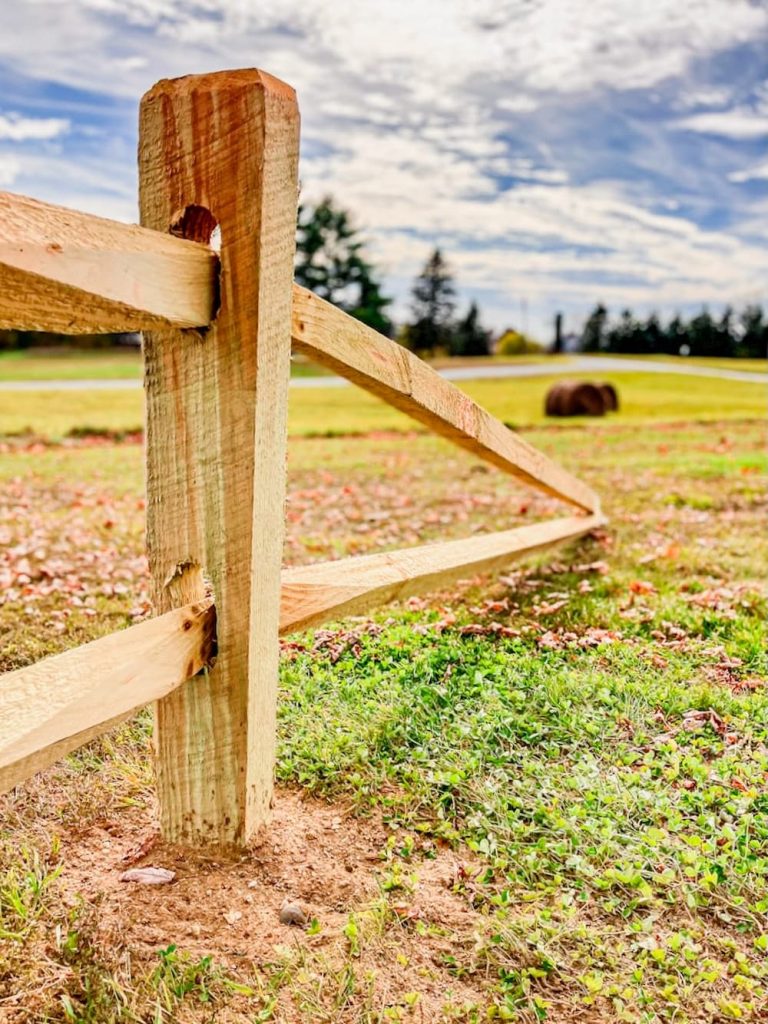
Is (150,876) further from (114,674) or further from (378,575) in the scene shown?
(378,575)

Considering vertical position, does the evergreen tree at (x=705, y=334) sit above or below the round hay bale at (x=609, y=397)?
above

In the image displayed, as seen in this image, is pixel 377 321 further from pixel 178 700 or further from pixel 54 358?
pixel 178 700

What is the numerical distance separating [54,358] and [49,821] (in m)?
49.0

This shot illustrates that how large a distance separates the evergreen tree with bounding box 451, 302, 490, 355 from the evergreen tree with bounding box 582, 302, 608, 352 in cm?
987

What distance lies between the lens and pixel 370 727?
324 cm

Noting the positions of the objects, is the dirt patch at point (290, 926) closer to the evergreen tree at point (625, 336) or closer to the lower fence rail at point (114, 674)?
the lower fence rail at point (114, 674)

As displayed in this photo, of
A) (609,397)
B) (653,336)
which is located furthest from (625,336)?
(609,397)

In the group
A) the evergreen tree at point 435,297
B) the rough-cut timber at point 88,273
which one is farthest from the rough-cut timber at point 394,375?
the evergreen tree at point 435,297

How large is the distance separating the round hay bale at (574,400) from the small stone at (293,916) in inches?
891

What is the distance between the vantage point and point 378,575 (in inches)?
130

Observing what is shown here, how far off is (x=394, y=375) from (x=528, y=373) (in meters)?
44.1

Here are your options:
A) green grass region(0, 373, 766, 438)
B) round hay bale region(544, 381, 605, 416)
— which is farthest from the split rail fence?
round hay bale region(544, 381, 605, 416)

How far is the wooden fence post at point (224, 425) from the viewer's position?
2025mm

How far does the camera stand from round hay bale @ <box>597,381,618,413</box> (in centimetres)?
2522
